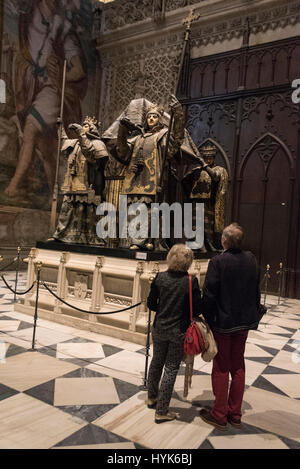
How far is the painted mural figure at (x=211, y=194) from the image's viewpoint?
270 inches

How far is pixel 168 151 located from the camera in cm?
530

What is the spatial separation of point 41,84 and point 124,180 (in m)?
7.99

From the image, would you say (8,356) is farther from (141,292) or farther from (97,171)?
(97,171)

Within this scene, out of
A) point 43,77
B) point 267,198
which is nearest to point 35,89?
point 43,77

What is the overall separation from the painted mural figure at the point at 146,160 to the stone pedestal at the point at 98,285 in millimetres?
410

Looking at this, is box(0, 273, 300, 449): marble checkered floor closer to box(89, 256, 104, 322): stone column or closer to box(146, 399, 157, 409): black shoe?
box(146, 399, 157, 409): black shoe

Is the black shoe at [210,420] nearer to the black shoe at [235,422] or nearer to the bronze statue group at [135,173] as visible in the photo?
the black shoe at [235,422]

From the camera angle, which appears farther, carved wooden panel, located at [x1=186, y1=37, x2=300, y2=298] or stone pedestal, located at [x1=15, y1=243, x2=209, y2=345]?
carved wooden panel, located at [x1=186, y1=37, x2=300, y2=298]

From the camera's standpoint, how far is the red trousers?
103 inches

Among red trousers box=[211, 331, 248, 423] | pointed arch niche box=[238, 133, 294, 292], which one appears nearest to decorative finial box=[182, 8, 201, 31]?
pointed arch niche box=[238, 133, 294, 292]

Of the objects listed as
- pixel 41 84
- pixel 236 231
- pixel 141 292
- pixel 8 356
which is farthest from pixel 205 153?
pixel 41 84

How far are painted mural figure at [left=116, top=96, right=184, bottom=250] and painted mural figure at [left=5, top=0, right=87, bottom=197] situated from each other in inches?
261

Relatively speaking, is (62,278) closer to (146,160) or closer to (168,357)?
(146,160)

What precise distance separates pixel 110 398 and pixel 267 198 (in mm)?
8428
